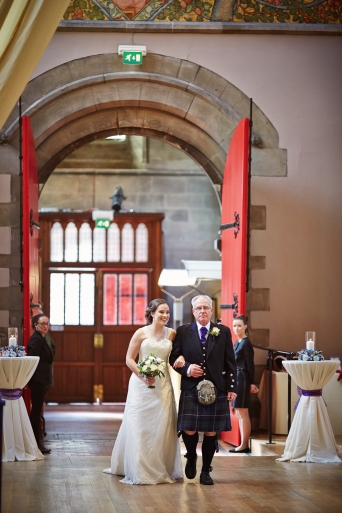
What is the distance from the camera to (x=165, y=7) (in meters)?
8.41

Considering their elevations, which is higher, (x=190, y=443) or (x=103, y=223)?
(x=103, y=223)

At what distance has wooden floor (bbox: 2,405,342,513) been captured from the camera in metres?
4.97

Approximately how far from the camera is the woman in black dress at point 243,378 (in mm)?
7527

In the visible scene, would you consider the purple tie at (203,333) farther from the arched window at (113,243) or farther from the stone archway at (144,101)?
the arched window at (113,243)

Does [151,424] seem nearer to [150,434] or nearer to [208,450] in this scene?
[150,434]

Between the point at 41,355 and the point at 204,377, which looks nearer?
the point at 204,377

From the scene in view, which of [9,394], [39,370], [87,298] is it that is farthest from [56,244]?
[9,394]

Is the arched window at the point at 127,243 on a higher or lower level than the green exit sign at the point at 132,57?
lower

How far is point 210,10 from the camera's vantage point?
8453 mm

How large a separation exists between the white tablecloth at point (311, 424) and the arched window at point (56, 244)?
682 centimetres

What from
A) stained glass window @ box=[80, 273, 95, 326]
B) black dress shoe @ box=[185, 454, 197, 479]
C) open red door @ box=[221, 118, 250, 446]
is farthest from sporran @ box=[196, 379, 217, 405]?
stained glass window @ box=[80, 273, 95, 326]

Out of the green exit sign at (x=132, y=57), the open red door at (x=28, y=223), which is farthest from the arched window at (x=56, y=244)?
the green exit sign at (x=132, y=57)

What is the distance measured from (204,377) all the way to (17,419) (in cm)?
182

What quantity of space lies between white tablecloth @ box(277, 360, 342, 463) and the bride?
1.28 metres
